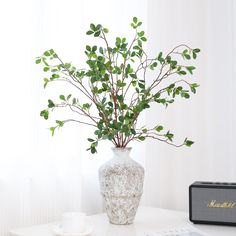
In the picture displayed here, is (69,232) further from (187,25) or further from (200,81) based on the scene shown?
(187,25)

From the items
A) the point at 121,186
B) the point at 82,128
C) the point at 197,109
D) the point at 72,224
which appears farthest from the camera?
the point at 197,109

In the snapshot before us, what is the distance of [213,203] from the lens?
4.76 feet

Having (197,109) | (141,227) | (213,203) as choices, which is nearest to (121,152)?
(141,227)

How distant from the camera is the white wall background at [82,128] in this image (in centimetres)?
142

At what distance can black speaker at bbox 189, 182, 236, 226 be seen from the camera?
4.69 feet

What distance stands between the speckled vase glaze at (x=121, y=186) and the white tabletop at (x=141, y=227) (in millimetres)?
42

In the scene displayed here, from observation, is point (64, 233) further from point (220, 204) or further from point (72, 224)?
point (220, 204)

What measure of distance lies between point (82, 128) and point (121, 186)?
0.34m

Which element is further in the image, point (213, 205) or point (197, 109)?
point (197, 109)

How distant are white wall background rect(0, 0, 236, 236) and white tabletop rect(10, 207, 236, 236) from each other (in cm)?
11

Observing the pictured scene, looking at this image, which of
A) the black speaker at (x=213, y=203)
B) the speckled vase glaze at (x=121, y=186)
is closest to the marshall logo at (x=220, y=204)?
the black speaker at (x=213, y=203)

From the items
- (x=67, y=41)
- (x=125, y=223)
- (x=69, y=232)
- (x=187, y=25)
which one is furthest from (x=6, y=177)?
(x=187, y=25)

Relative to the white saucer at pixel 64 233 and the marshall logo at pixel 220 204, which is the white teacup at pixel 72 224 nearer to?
the white saucer at pixel 64 233

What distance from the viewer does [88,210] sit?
1690mm
